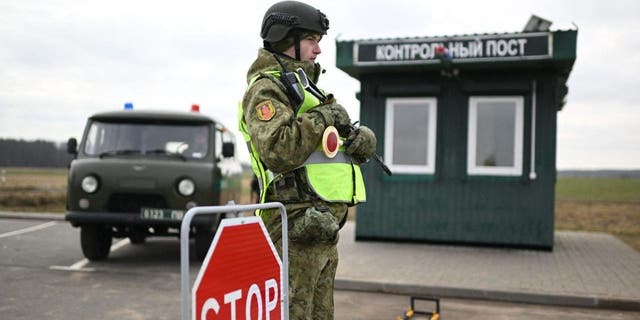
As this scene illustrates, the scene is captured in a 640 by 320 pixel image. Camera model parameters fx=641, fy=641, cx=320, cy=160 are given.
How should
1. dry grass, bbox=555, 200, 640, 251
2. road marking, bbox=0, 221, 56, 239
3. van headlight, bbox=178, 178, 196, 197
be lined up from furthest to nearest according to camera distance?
dry grass, bbox=555, 200, 640, 251
road marking, bbox=0, 221, 56, 239
van headlight, bbox=178, 178, 196, 197

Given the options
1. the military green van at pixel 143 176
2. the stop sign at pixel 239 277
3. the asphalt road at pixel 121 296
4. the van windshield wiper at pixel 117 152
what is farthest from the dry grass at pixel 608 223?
the stop sign at pixel 239 277

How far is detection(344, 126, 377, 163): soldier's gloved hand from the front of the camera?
2980 millimetres

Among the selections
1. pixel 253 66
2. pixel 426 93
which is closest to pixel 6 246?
pixel 426 93

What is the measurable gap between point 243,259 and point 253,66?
3.42 feet

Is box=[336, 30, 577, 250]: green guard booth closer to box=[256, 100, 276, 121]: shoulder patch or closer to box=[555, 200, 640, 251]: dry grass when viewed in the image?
box=[555, 200, 640, 251]: dry grass

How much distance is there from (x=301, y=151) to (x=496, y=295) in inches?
191

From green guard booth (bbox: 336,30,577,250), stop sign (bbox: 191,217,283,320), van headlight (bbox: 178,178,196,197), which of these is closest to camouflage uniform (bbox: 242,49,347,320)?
stop sign (bbox: 191,217,283,320)

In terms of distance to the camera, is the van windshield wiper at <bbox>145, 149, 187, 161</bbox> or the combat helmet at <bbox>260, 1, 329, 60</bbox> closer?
the combat helmet at <bbox>260, 1, 329, 60</bbox>

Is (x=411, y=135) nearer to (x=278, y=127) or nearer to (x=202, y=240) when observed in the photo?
(x=202, y=240)

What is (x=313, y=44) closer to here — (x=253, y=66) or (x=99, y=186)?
(x=253, y=66)

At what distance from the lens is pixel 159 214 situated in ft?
27.7

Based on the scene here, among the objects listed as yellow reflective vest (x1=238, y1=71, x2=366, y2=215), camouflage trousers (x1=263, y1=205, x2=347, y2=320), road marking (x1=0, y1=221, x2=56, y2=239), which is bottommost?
road marking (x1=0, y1=221, x2=56, y2=239)

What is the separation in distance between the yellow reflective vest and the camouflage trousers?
84 millimetres

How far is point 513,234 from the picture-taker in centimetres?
1048
